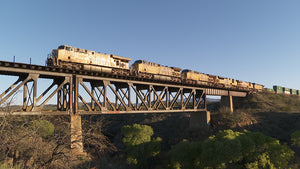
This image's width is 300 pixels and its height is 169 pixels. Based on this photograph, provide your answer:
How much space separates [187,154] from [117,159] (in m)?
19.1

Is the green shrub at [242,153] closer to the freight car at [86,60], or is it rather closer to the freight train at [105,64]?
the freight train at [105,64]

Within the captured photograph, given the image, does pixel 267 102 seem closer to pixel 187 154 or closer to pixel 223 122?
pixel 223 122

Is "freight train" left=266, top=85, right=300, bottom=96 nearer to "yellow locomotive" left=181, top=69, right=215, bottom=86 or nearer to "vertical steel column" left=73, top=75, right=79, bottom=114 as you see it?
"yellow locomotive" left=181, top=69, right=215, bottom=86

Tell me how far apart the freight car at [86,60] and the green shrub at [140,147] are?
15159 millimetres

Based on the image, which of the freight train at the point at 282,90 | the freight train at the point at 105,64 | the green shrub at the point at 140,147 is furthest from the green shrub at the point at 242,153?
the freight train at the point at 282,90

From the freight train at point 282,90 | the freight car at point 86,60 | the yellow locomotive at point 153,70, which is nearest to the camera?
the freight car at point 86,60

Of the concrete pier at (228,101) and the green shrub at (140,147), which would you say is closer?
the green shrub at (140,147)

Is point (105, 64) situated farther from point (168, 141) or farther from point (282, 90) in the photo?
point (282, 90)

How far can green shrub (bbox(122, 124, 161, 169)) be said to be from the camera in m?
36.1

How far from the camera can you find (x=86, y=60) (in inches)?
1025

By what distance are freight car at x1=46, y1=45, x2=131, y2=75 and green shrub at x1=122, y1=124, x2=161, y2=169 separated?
49.7 ft

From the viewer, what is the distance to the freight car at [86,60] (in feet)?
76.5

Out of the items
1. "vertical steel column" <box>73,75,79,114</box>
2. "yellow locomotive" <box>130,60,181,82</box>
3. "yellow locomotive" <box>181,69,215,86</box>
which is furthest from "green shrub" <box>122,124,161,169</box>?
"vertical steel column" <box>73,75,79,114</box>

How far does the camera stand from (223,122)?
4269 centimetres
